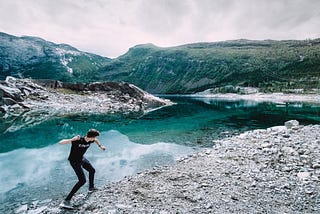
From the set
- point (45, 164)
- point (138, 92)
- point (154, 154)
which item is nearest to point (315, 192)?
point (154, 154)

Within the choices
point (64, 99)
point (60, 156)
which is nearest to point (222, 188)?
point (60, 156)

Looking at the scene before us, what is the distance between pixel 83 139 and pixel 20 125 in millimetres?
27974

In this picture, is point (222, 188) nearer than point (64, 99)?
Yes

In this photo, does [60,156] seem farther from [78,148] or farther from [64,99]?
[64,99]

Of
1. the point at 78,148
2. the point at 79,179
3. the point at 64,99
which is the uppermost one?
the point at 64,99

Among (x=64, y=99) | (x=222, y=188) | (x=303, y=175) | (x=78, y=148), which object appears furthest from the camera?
(x=64, y=99)

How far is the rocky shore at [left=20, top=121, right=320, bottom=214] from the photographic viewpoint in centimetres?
851

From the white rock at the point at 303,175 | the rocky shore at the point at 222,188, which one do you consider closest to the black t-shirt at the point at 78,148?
the rocky shore at the point at 222,188

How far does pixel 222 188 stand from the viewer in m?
10.1

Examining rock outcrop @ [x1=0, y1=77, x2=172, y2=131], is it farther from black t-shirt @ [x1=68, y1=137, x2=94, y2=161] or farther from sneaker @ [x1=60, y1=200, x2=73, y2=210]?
sneaker @ [x1=60, y1=200, x2=73, y2=210]

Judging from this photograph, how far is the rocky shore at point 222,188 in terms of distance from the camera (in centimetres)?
851

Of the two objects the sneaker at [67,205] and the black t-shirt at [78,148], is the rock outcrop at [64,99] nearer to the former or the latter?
the black t-shirt at [78,148]

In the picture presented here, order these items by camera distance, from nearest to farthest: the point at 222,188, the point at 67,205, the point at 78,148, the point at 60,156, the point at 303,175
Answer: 1. the point at 67,205
2. the point at 78,148
3. the point at 222,188
4. the point at 303,175
5. the point at 60,156

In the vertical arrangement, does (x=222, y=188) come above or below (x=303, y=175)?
below
